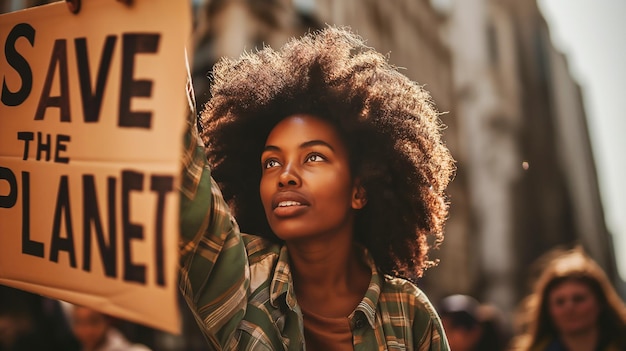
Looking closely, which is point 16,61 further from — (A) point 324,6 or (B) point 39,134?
(A) point 324,6

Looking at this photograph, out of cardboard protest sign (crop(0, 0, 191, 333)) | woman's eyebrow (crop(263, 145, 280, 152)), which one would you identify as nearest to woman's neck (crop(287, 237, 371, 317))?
woman's eyebrow (crop(263, 145, 280, 152))

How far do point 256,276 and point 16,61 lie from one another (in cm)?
76

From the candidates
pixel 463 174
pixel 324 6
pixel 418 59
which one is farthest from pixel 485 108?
pixel 324 6

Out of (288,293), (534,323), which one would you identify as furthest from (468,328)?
(288,293)

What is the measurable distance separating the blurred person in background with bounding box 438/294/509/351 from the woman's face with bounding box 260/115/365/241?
7.10ft

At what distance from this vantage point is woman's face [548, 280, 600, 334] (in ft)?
10.7

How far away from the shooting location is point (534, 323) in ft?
11.6

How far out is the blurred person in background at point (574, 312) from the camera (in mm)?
3244

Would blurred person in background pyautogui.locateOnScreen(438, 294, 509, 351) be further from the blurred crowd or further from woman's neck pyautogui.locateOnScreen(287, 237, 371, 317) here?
woman's neck pyautogui.locateOnScreen(287, 237, 371, 317)

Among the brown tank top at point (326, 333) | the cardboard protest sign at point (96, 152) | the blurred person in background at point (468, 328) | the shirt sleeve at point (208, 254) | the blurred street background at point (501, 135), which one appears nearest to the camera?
the cardboard protest sign at point (96, 152)

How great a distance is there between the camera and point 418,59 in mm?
18422

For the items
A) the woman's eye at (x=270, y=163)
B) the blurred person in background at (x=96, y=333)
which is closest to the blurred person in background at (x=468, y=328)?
the blurred person in background at (x=96, y=333)

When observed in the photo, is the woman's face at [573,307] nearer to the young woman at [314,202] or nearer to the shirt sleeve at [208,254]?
the young woman at [314,202]

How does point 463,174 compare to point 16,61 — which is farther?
point 463,174
